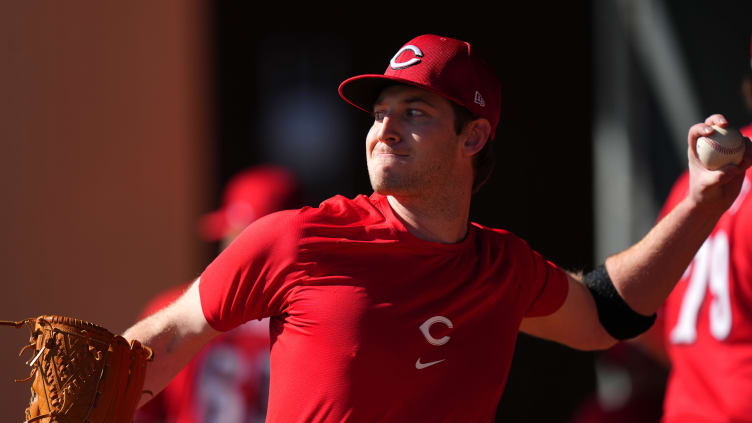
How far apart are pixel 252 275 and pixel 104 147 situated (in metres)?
4.94

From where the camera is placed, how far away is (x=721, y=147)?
329 centimetres

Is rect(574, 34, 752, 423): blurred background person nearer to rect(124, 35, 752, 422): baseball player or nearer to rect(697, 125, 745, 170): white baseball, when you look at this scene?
rect(124, 35, 752, 422): baseball player

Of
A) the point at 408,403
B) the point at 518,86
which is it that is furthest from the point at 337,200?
the point at 518,86

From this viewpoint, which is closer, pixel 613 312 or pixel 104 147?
pixel 613 312

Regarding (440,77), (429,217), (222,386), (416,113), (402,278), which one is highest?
(440,77)

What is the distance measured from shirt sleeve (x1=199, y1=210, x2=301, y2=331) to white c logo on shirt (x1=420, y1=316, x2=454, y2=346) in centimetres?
39

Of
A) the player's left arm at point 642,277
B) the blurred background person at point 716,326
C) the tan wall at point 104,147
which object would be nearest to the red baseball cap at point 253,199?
the tan wall at point 104,147

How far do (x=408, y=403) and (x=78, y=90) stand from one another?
17.3 ft

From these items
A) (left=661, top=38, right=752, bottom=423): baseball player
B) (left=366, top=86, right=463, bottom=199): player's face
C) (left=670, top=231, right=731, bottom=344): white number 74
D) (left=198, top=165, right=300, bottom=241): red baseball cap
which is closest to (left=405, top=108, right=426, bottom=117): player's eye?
(left=366, top=86, right=463, bottom=199): player's face

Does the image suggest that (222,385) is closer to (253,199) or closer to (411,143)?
(253,199)

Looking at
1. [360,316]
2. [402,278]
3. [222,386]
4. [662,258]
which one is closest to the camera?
[360,316]

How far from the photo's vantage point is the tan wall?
7.44m

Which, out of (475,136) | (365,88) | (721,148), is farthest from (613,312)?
(365,88)

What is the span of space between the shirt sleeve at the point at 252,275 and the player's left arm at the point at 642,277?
94cm
